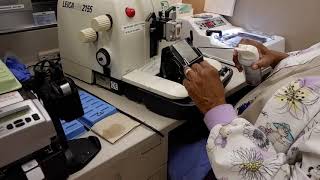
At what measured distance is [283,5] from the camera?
4.63 ft

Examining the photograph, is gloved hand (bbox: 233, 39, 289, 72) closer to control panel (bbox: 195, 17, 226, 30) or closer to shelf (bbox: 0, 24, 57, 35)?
control panel (bbox: 195, 17, 226, 30)

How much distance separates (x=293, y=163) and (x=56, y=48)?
122 centimetres

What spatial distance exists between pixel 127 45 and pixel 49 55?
0.57 m

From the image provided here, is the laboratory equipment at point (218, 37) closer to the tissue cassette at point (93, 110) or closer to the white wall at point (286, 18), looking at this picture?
the white wall at point (286, 18)

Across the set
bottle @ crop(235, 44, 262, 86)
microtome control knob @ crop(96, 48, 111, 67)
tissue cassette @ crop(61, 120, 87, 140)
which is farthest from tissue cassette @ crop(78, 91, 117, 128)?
bottle @ crop(235, 44, 262, 86)

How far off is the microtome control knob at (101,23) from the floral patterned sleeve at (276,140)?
0.53m

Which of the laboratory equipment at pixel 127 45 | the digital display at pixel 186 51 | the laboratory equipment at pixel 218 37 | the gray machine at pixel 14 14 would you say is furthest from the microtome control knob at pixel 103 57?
the gray machine at pixel 14 14

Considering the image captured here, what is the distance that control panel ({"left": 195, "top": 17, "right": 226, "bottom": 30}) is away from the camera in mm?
1462

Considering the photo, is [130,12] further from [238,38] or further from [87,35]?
[238,38]

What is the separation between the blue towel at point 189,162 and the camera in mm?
938

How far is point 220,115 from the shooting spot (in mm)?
780

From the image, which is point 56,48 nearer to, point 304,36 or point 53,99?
point 53,99

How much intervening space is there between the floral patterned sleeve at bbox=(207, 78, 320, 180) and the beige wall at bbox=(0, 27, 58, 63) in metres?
1.03

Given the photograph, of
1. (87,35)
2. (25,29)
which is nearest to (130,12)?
(87,35)
